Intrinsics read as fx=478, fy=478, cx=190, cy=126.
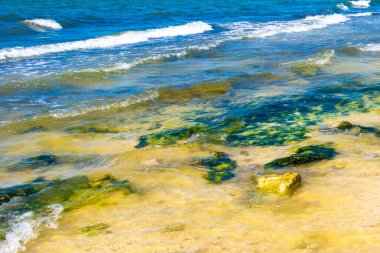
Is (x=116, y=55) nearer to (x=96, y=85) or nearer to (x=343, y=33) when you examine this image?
(x=96, y=85)

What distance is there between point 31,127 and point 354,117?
7011mm

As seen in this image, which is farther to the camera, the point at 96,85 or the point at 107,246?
the point at 96,85

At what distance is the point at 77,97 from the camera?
13422mm

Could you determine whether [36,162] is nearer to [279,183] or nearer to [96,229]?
[96,229]

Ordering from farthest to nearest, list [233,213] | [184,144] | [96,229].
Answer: [184,144] → [233,213] → [96,229]

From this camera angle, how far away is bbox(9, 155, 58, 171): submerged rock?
8109mm

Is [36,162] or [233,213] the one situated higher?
[36,162]

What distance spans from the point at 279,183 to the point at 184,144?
2.81 metres

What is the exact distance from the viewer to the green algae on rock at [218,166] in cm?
716

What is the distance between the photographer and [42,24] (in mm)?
30578

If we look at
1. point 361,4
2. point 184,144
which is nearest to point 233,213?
point 184,144

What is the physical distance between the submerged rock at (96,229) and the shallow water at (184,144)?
0.03 meters

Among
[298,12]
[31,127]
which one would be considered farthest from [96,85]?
[298,12]

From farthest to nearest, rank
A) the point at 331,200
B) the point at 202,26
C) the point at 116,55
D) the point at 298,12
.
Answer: the point at 298,12 < the point at 202,26 < the point at 116,55 < the point at 331,200
